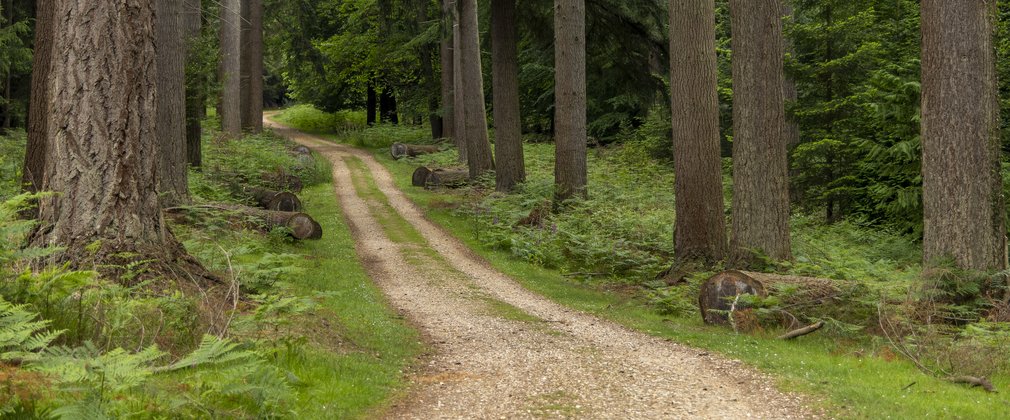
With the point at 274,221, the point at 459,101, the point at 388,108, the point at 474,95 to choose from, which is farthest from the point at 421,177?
the point at 388,108

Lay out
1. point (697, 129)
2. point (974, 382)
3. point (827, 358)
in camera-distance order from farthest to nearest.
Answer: point (697, 129) → point (827, 358) → point (974, 382)

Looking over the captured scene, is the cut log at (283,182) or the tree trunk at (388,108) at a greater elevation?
the tree trunk at (388,108)

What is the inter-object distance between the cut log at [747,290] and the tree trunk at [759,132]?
2109 mm

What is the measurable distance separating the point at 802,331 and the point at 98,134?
7.88 m

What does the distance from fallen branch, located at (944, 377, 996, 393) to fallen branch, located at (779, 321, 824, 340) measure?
1.84 m

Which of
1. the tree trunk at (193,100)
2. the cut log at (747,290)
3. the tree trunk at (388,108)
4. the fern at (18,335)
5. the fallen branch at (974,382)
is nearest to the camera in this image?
the fern at (18,335)

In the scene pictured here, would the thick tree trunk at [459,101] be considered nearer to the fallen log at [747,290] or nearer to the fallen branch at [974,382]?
the fallen log at [747,290]

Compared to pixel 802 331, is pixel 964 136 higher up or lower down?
higher up

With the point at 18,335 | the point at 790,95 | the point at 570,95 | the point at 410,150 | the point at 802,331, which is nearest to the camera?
the point at 18,335

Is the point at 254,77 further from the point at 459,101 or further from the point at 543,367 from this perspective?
the point at 543,367

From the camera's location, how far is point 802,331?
10203 millimetres

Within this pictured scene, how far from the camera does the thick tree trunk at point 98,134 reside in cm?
860

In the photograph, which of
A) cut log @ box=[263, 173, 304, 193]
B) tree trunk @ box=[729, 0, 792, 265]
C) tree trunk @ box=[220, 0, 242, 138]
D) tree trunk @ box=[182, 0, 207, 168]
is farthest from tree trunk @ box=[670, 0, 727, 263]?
tree trunk @ box=[220, 0, 242, 138]

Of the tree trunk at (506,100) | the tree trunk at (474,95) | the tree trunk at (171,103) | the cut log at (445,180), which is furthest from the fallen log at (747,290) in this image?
the cut log at (445,180)
